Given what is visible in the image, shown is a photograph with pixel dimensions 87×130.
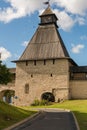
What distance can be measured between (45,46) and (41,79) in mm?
6919

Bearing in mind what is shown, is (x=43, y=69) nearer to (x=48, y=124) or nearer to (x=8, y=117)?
(x=8, y=117)

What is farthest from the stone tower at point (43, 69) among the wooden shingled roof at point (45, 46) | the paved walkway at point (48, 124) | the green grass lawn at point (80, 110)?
the paved walkway at point (48, 124)

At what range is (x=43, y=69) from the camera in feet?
199

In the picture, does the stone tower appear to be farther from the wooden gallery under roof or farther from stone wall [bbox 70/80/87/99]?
stone wall [bbox 70/80/87/99]

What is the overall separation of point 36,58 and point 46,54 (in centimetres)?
215

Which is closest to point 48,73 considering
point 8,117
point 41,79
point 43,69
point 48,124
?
point 43,69

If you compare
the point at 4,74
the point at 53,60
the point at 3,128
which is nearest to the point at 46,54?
the point at 53,60

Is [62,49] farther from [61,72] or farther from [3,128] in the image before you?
[3,128]

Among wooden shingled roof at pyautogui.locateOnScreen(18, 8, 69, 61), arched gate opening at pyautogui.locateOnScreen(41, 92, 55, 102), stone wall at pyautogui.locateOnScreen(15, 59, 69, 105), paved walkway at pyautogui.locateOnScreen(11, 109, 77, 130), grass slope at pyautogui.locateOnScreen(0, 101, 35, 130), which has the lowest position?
paved walkway at pyautogui.locateOnScreen(11, 109, 77, 130)

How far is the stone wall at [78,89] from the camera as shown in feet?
191

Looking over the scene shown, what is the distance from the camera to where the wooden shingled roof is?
200 ft

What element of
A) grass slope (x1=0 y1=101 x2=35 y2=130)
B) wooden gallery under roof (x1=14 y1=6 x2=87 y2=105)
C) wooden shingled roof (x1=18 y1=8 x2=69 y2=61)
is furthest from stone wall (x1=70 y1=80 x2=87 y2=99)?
grass slope (x1=0 y1=101 x2=35 y2=130)

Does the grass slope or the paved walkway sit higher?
the grass slope

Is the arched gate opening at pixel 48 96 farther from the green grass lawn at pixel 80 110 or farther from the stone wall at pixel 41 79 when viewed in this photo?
the green grass lawn at pixel 80 110
